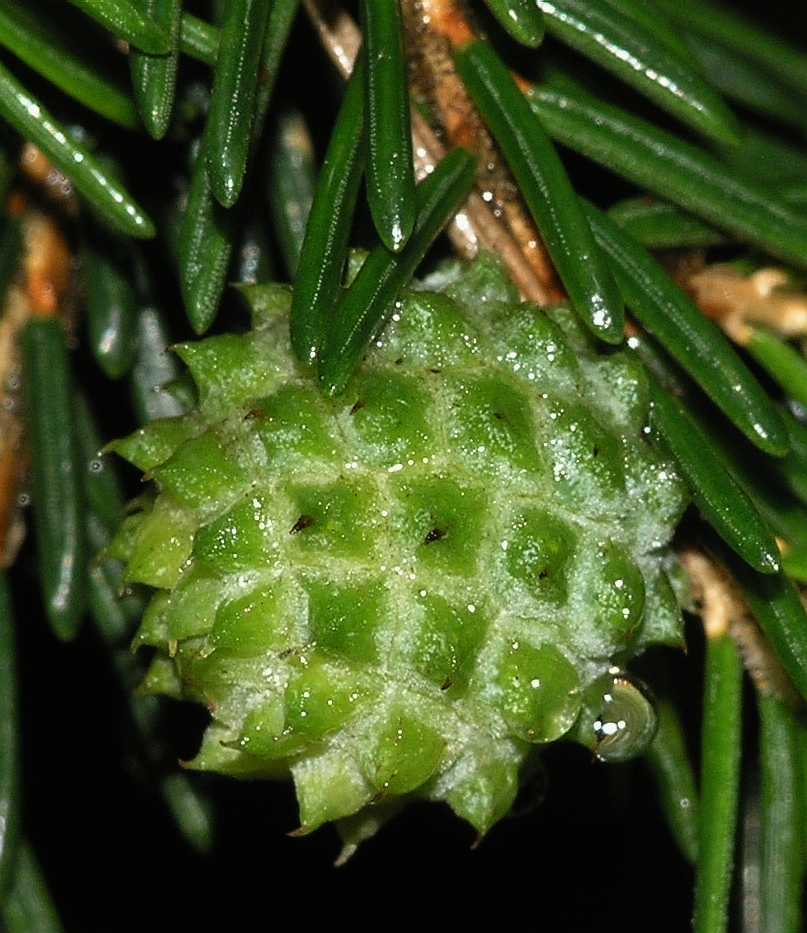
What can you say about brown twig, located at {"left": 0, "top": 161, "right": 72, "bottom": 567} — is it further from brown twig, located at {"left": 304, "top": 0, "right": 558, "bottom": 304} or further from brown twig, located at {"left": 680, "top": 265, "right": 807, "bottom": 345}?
brown twig, located at {"left": 680, "top": 265, "right": 807, "bottom": 345}

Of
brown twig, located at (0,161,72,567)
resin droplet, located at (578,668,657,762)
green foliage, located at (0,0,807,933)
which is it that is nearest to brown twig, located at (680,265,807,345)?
green foliage, located at (0,0,807,933)

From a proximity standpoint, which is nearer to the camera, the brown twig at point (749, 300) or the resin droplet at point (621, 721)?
the resin droplet at point (621, 721)

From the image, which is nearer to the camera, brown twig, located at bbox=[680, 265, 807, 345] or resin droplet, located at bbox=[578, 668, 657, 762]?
resin droplet, located at bbox=[578, 668, 657, 762]

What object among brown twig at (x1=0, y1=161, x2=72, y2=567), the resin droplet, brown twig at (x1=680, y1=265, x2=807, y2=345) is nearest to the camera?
the resin droplet

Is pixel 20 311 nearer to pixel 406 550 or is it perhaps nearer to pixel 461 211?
pixel 461 211

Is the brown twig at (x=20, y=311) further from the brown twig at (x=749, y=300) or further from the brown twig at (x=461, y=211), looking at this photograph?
the brown twig at (x=749, y=300)

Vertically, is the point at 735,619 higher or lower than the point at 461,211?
lower

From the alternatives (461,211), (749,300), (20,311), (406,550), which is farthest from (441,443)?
(20,311)

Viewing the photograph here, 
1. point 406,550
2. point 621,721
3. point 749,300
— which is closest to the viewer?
point 406,550

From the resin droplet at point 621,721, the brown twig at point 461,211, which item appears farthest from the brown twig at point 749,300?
the resin droplet at point 621,721
